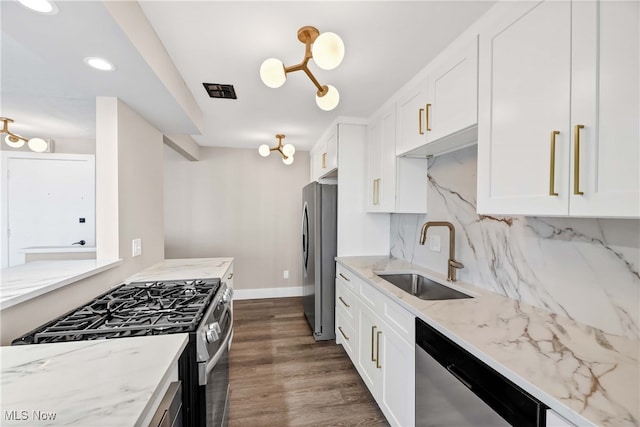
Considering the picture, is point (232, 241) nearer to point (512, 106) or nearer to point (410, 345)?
point (410, 345)

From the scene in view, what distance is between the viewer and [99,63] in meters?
1.36

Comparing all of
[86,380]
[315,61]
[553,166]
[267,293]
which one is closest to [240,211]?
[267,293]

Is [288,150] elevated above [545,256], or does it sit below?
above

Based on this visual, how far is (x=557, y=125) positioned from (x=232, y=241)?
4002 millimetres

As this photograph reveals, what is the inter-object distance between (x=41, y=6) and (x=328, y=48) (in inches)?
42.1

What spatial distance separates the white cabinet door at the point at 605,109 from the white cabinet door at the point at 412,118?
90 centimetres

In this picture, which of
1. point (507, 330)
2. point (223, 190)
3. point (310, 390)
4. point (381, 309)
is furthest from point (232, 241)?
point (507, 330)

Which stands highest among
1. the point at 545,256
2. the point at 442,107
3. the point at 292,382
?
the point at 442,107

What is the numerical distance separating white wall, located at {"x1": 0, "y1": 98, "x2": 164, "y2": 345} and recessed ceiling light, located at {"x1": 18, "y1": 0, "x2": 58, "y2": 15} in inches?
32.9

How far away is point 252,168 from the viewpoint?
4.24 metres

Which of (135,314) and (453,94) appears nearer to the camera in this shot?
(135,314)
